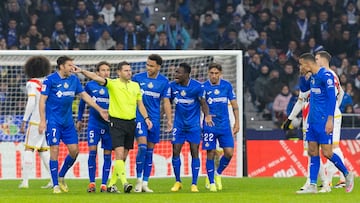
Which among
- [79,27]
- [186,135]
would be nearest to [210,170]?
[186,135]

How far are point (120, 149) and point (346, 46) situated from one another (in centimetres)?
1476

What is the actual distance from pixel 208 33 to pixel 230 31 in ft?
2.12

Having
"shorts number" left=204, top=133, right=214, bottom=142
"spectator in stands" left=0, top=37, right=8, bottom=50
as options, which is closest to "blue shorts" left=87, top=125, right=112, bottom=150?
"shorts number" left=204, top=133, right=214, bottom=142

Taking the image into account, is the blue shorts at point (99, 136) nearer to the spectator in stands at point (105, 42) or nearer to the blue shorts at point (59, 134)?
the blue shorts at point (59, 134)

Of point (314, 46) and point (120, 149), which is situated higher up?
point (314, 46)

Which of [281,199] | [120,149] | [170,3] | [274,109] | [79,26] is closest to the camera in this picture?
[281,199]

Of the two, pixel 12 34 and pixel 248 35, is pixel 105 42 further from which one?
pixel 248 35

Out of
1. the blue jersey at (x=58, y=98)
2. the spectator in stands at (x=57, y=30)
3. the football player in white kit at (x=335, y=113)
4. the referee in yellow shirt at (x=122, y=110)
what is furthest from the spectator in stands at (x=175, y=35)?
the referee in yellow shirt at (x=122, y=110)

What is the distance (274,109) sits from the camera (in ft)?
85.4

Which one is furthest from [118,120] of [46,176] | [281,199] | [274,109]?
[274,109]

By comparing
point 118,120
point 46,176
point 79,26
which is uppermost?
point 79,26

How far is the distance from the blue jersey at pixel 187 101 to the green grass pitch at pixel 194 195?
110 centimetres

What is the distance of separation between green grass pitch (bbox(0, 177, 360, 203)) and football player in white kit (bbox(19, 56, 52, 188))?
0.54 m

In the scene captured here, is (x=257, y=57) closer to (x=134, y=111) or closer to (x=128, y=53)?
(x=128, y=53)
